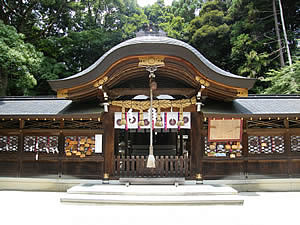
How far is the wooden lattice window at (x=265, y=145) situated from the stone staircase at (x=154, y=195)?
193 centimetres

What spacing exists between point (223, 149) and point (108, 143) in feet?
13.4

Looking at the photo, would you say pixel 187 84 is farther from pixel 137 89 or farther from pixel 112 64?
pixel 112 64

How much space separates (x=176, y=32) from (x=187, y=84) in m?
19.2

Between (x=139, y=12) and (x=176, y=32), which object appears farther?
(x=139, y=12)

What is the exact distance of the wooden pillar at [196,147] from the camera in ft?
25.1

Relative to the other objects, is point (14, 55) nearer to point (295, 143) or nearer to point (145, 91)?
point (145, 91)

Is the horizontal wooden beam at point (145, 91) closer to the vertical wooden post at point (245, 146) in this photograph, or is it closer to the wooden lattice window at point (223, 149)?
the wooden lattice window at point (223, 149)

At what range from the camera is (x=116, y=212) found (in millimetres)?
5887

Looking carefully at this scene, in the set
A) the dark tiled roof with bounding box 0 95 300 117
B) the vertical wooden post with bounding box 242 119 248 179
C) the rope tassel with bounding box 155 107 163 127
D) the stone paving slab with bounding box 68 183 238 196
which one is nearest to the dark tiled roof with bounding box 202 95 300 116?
the dark tiled roof with bounding box 0 95 300 117

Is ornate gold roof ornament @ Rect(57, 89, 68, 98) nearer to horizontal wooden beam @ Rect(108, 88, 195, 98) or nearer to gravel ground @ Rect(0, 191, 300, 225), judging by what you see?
horizontal wooden beam @ Rect(108, 88, 195, 98)

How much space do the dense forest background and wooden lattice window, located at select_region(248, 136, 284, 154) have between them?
331 inches

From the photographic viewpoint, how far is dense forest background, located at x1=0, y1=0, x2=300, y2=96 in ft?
60.1

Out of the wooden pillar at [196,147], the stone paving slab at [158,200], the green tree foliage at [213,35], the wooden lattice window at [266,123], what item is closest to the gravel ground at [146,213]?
the stone paving slab at [158,200]

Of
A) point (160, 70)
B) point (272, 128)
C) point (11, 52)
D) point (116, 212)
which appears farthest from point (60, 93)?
point (272, 128)
